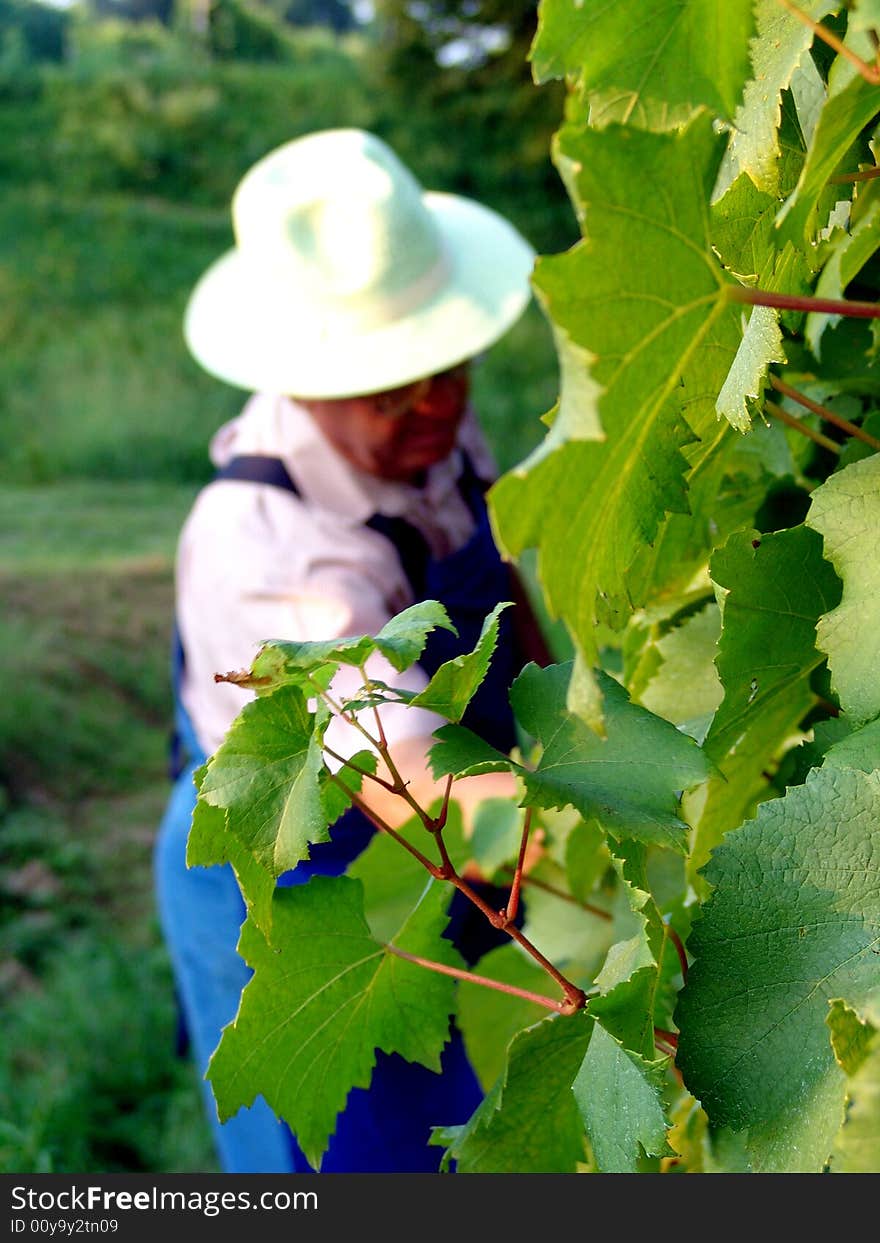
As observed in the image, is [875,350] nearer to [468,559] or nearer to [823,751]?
[823,751]

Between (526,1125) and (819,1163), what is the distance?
0.19 metres

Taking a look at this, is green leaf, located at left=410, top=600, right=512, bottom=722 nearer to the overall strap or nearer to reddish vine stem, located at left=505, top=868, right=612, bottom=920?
reddish vine stem, located at left=505, top=868, right=612, bottom=920

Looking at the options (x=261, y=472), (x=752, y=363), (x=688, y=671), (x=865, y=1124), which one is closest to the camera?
(x=865, y=1124)

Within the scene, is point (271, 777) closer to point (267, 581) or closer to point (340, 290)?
point (267, 581)

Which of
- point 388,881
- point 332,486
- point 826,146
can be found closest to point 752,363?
point 826,146

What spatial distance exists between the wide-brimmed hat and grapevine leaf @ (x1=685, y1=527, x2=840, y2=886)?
156cm

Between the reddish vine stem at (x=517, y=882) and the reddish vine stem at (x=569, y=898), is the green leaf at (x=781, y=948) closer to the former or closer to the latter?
the reddish vine stem at (x=517, y=882)

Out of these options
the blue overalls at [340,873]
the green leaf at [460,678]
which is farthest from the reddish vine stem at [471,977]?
the blue overalls at [340,873]

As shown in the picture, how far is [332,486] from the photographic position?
7.09 feet

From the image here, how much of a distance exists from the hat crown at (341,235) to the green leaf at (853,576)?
66.7 inches

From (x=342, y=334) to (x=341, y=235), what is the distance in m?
0.17

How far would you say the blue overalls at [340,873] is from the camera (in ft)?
6.07

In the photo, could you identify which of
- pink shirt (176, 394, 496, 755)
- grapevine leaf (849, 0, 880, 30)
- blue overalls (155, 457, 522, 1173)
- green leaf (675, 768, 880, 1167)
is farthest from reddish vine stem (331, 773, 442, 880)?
pink shirt (176, 394, 496, 755)

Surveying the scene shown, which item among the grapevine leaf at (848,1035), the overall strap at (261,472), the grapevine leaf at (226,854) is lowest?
the overall strap at (261,472)
